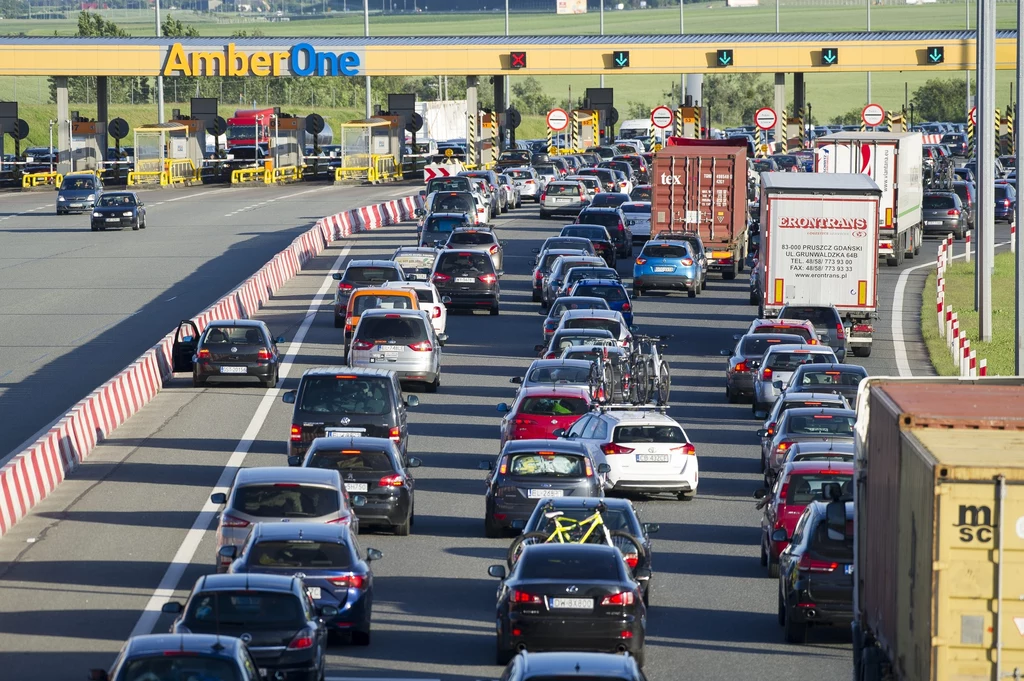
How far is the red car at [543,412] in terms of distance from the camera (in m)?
26.1

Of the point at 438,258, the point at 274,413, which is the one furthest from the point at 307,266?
the point at 274,413

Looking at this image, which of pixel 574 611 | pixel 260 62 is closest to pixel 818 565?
pixel 574 611

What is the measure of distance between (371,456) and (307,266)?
3083 centimetres

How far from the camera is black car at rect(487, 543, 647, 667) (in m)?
15.4

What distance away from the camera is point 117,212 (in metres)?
62.6

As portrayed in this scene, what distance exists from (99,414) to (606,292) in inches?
568

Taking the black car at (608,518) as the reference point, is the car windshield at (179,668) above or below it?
above

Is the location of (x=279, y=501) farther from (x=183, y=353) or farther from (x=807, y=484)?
(x=183, y=353)

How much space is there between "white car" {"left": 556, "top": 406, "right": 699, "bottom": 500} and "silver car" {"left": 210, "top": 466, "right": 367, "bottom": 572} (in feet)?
20.7

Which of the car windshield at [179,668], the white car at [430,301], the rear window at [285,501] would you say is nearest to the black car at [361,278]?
the white car at [430,301]

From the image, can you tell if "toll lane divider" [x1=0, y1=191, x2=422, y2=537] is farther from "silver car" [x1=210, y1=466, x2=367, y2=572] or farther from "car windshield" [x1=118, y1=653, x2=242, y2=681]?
"car windshield" [x1=118, y1=653, x2=242, y2=681]

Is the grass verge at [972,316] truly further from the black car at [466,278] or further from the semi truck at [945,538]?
the semi truck at [945,538]

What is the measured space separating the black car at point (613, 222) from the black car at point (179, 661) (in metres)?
43.2

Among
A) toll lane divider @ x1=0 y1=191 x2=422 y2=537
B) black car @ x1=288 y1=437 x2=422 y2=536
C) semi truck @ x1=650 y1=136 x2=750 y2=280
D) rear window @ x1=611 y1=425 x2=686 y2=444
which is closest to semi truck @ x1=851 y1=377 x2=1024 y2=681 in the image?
black car @ x1=288 y1=437 x2=422 y2=536
